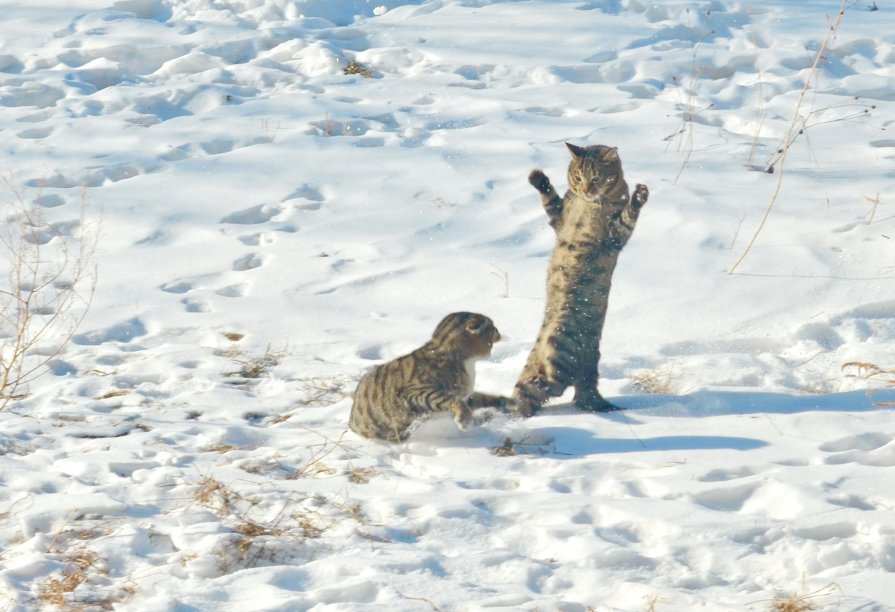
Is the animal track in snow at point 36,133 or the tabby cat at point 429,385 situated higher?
the animal track in snow at point 36,133

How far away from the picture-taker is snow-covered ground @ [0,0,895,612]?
4.10 meters

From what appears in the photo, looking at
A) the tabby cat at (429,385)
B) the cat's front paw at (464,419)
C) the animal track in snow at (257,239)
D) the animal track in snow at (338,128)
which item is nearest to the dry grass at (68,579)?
the tabby cat at (429,385)

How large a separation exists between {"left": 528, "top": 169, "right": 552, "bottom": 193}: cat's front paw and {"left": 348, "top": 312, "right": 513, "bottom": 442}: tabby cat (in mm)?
902

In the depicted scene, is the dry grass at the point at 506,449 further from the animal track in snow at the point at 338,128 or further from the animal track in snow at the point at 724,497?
the animal track in snow at the point at 338,128

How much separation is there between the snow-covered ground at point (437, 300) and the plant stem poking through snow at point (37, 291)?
0.13 metres

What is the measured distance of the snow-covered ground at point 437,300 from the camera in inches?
161

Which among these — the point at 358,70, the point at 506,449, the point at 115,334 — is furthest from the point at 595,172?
the point at 358,70

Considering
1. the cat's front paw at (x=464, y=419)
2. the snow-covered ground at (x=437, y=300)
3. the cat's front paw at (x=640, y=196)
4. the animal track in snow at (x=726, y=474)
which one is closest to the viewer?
the snow-covered ground at (x=437, y=300)

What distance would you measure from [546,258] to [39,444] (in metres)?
4.01

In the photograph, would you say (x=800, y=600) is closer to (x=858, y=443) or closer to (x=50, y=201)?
(x=858, y=443)

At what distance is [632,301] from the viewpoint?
24.2ft

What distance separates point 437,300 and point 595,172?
2079 millimetres

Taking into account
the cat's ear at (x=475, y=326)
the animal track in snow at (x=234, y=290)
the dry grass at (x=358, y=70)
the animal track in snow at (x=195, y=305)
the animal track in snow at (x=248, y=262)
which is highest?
the dry grass at (x=358, y=70)

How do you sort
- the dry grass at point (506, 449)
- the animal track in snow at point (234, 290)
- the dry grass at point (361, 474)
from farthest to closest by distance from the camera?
1. the animal track in snow at point (234, 290)
2. the dry grass at point (506, 449)
3. the dry grass at point (361, 474)
